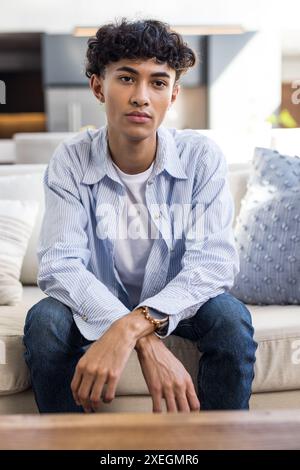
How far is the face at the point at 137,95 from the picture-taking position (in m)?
1.59

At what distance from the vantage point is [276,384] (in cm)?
159

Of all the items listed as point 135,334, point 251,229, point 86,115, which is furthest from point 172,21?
point 135,334

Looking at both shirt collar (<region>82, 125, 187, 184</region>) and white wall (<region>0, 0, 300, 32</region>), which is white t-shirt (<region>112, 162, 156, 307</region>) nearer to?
shirt collar (<region>82, 125, 187, 184</region>)

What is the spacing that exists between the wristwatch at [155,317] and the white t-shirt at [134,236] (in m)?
0.25

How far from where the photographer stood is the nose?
1.58 meters

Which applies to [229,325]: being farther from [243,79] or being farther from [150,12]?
[150,12]

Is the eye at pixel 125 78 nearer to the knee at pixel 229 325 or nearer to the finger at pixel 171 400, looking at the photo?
the knee at pixel 229 325

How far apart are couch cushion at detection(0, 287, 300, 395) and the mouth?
52cm

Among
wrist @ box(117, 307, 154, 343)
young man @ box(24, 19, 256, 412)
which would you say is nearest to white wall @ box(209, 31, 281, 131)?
young man @ box(24, 19, 256, 412)

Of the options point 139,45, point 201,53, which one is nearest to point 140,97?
point 139,45

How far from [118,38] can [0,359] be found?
0.80m

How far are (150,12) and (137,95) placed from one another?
688 cm

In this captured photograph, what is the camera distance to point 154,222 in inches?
64.1
